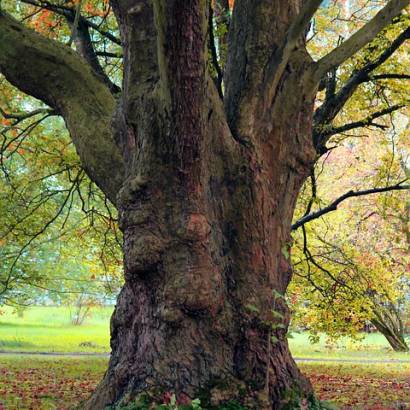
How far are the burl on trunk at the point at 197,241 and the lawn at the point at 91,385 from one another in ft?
6.53

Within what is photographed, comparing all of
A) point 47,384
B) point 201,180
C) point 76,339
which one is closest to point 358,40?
point 201,180

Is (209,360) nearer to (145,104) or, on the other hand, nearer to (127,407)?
(127,407)

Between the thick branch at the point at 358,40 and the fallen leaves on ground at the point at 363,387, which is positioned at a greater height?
the thick branch at the point at 358,40

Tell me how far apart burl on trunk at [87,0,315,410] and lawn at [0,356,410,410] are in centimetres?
199

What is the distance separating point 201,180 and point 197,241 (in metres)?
0.46

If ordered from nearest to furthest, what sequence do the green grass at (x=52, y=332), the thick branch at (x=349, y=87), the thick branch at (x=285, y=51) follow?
the thick branch at (x=285, y=51)
the thick branch at (x=349, y=87)
the green grass at (x=52, y=332)

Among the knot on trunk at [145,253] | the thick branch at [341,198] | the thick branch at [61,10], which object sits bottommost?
the knot on trunk at [145,253]

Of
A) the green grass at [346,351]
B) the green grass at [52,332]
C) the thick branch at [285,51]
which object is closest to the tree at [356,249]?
the green grass at [346,351]

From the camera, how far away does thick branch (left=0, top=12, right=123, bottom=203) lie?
17.0 feet

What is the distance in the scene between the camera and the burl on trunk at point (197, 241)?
13.0 feet

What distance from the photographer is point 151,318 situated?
4199 mm

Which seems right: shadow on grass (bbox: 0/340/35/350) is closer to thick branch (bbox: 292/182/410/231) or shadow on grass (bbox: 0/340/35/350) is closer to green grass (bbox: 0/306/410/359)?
green grass (bbox: 0/306/410/359)

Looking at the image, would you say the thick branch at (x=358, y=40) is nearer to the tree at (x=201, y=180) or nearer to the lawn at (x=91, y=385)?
the tree at (x=201, y=180)

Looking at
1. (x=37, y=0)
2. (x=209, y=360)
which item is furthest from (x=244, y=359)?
(x=37, y=0)
